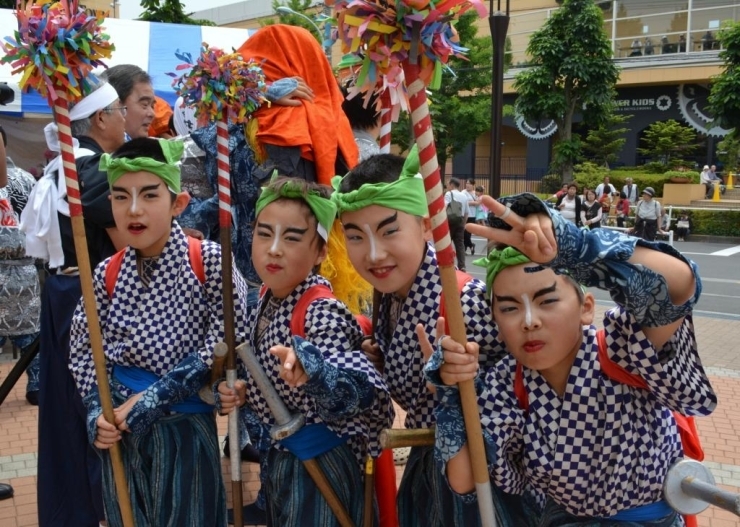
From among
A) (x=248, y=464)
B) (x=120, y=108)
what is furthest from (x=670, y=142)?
(x=120, y=108)

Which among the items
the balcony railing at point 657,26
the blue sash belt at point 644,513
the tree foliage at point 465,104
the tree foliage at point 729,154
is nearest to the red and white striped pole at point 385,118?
the blue sash belt at point 644,513

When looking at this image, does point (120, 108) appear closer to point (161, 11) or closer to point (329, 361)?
point (329, 361)

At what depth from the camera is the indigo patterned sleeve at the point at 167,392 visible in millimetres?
2316

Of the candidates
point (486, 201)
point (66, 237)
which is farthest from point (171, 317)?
point (486, 201)

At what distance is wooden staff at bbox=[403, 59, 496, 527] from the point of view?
1659 millimetres

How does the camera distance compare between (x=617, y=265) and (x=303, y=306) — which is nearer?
(x=617, y=265)

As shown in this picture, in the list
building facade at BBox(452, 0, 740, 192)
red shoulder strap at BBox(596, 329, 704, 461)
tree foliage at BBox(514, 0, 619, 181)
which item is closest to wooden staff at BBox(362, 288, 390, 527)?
red shoulder strap at BBox(596, 329, 704, 461)

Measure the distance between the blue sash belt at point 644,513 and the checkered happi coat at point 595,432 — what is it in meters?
0.02

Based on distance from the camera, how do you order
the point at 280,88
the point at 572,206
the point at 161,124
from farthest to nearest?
the point at 572,206 → the point at 161,124 → the point at 280,88

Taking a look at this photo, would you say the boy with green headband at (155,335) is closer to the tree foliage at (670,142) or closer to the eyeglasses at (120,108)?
the eyeglasses at (120,108)

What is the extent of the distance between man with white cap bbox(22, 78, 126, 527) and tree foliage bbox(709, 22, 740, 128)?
19844 millimetres

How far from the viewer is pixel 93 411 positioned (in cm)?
246

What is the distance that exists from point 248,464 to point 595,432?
2.82m

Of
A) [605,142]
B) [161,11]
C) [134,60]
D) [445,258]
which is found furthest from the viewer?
[605,142]
